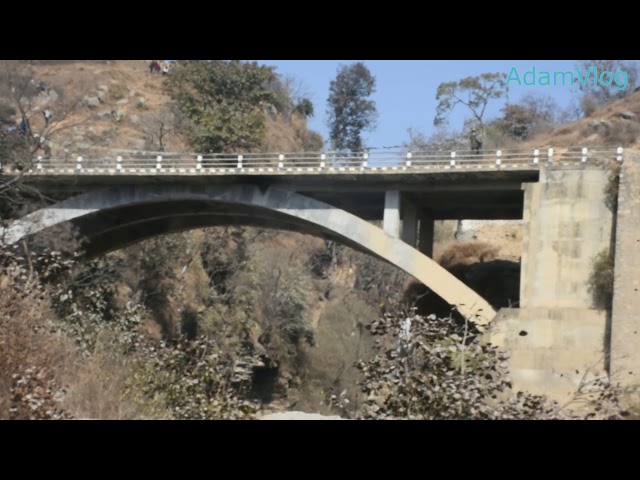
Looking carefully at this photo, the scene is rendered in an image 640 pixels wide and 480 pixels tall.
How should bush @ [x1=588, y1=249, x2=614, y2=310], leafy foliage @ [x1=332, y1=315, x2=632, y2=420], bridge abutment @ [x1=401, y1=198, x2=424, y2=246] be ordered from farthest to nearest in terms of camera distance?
bridge abutment @ [x1=401, y1=198, x2=424, y2=246]
bush @ [x1=588, y1=249, x2=614, y2=310]
leafy foliage @ [x1=332, y1=315, x2=632, y2=420]

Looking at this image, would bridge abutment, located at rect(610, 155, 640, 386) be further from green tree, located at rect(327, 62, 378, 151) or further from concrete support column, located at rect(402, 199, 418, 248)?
green tree, located at rect(327, 62, 378, 151)

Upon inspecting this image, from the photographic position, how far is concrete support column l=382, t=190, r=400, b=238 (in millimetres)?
31469

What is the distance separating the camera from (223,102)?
5391 cm

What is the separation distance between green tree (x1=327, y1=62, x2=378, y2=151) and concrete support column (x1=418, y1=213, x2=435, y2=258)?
40485 millimetres

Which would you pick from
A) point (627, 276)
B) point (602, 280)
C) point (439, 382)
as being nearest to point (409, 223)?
point (602, 280)

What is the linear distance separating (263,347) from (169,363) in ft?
109

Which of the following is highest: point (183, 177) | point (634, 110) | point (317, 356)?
point (634, 110)

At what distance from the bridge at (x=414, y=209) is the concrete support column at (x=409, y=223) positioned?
3.7 inches

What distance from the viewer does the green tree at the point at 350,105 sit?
77438 mm

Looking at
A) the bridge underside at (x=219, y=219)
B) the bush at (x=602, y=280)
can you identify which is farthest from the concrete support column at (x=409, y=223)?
the bush at (x=602, y=280)

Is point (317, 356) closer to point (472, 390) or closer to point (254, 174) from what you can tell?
point (254, 174)

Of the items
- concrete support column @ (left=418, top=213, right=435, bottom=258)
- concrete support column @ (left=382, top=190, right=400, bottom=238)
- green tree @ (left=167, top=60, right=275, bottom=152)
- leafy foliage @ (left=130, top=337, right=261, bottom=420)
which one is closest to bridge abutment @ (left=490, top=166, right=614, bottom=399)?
concrete support column @ (left=382, top=190, right=400, bottom=238)

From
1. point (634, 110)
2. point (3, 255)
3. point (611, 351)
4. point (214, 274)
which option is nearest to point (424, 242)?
point (611, 351)

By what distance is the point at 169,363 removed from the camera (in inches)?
531
